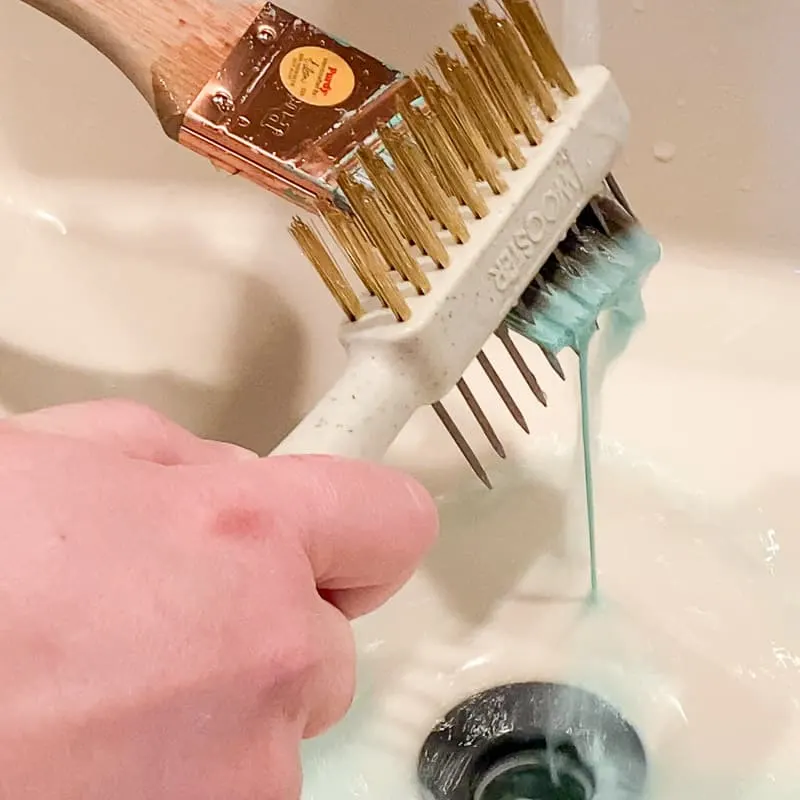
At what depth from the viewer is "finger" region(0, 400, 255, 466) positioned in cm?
30

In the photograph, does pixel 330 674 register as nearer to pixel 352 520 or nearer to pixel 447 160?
pixel 352 520

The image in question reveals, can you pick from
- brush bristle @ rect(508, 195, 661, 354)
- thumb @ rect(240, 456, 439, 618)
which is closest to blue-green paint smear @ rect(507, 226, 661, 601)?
brush bristle @ rect(508, 195, 661, 354)

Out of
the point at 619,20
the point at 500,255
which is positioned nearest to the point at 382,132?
the point at 500,255

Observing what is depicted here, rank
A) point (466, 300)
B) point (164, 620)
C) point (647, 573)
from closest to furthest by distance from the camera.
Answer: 1. point (164, 620)
2. point (466, 300)
3. point (647, 573)

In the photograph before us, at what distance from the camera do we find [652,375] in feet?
1.74

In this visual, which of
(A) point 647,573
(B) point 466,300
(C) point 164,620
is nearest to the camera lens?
(C) point 164,620

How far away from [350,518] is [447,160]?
0.43 ft

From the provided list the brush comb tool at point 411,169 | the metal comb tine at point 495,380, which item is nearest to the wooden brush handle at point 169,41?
the brush comb tool at point 411,169

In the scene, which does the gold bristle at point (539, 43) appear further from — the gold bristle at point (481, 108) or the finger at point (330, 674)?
the finger at point (330, 674)

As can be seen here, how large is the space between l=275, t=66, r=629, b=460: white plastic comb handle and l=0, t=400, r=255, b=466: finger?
3 cm

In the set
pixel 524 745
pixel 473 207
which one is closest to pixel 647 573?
pixel 524 745

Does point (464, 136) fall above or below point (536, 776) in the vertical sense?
above

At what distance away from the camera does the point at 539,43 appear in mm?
383

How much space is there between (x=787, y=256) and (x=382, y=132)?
235mm
